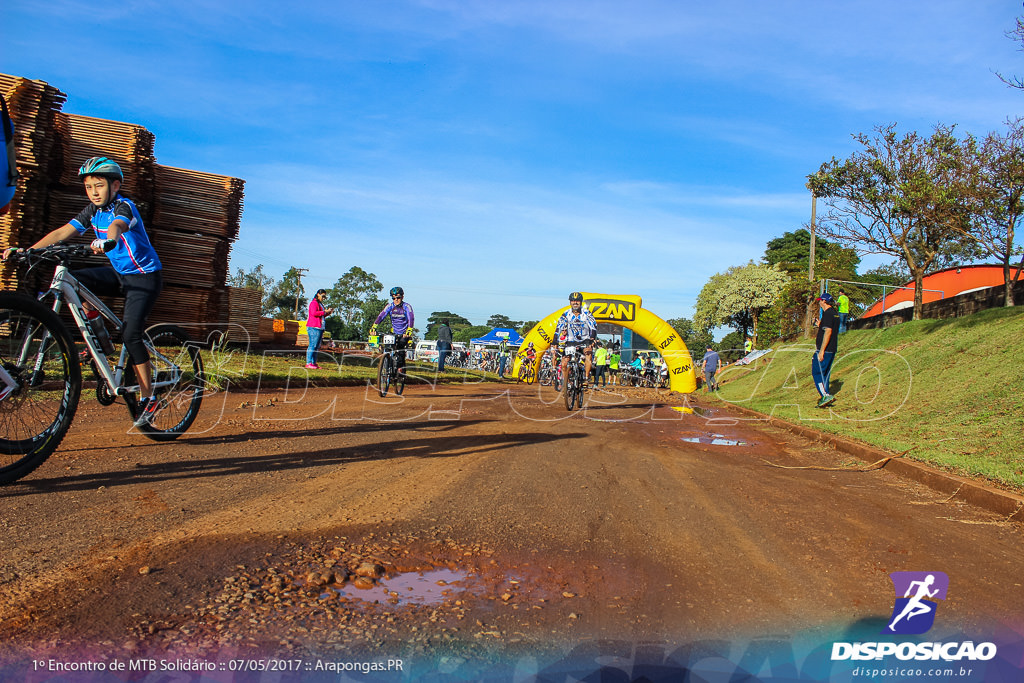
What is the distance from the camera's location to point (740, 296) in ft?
229

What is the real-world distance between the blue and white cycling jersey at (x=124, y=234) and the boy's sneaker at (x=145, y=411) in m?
1.08

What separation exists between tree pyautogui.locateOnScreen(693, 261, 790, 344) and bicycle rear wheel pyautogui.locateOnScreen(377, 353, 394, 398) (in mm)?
58130

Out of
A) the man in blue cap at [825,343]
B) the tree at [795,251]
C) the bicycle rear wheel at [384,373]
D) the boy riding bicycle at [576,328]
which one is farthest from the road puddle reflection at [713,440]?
the tree at [795,251]

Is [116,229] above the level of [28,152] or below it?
below

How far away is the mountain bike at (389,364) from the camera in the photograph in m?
13.1

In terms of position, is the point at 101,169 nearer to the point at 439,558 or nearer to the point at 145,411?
the point at 145,411

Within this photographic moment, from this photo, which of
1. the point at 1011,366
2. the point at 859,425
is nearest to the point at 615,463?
the point at 859,425

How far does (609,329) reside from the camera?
61.6 meters

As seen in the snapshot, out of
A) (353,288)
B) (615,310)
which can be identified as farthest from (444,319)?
(615,310)

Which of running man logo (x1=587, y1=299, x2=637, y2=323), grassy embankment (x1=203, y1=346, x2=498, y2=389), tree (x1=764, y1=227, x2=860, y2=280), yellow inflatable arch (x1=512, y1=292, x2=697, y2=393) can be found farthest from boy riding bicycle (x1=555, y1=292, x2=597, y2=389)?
tree (x1=764, y1=227, x2=860, y2=280)

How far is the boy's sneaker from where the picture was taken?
5727 mm

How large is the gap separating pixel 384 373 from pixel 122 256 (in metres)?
7.77

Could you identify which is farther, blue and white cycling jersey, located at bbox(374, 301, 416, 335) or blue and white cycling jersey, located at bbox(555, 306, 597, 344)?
blue and white cycling jersey, located at bbox(374, 301, 416, 335)

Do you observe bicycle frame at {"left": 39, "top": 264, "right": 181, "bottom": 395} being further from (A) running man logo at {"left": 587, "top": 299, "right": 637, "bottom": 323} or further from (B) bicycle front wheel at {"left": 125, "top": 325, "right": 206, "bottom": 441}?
(A) running man logo at {"left": 587, "top": 299, "right": 637, "bottom": 323}
